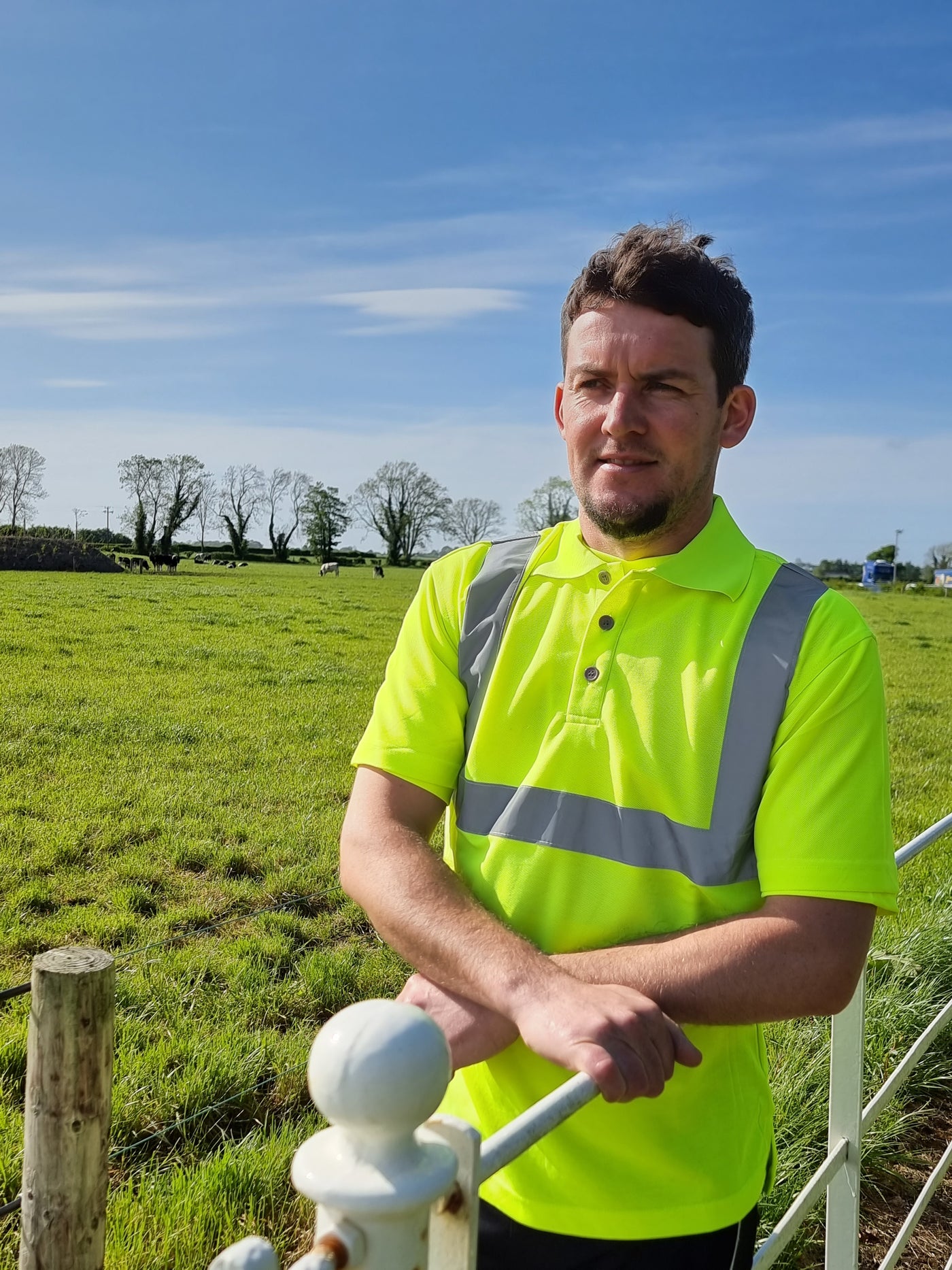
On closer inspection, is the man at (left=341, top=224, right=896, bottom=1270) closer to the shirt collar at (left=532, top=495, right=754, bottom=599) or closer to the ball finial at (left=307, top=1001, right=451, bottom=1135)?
the shirt collar at (left=532, top=495, right=754, bottom=599)

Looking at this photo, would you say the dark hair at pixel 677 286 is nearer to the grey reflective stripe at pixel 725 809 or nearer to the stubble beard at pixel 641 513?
the stubble beard at pixel 641 513

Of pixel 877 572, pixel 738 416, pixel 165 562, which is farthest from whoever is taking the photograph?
pixel 877 572

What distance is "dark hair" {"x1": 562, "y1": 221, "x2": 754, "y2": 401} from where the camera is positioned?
1.97m

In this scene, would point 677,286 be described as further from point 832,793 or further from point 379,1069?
point 379,1069

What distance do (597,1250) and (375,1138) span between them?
1.14m

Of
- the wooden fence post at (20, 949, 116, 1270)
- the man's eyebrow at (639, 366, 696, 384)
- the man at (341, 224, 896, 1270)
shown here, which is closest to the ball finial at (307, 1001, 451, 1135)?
the man at (341, 224, 896, 1270)

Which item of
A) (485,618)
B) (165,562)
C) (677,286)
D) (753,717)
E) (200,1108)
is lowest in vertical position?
(200,1108)

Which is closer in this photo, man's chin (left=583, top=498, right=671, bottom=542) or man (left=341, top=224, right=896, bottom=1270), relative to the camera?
man (left=341, top=224, right=896, bottom=1270)

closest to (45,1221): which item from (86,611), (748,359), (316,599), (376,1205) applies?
(376,1205)

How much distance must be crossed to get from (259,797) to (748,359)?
22.4 feet

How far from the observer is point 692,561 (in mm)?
1987

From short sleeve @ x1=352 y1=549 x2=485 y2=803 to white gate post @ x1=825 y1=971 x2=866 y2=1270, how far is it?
48.5 inches

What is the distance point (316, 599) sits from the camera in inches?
1048

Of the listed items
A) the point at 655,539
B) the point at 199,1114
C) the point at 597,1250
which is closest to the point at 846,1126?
the point at 597,1250
